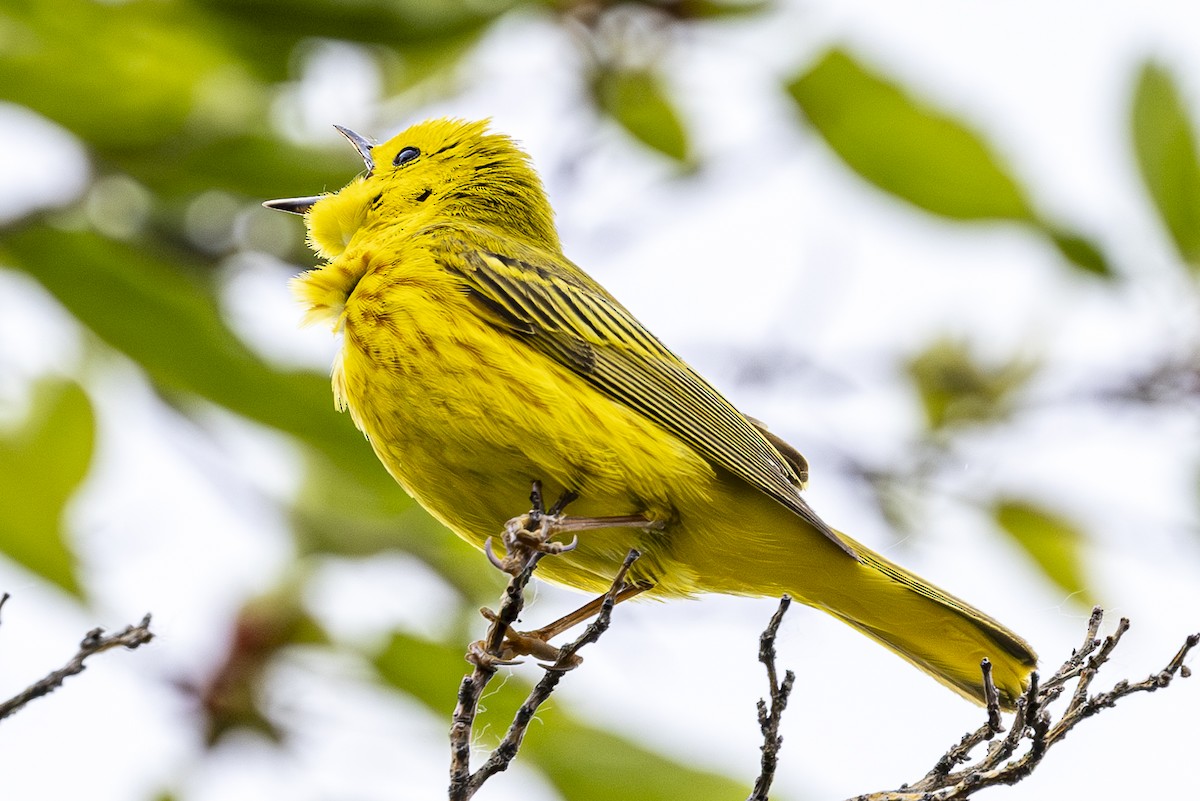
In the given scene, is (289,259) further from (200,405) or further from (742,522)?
(742,522)

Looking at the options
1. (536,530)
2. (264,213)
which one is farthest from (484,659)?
(264,213)

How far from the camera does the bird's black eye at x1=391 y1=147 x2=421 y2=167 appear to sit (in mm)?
4941

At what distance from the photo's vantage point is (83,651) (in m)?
2.37

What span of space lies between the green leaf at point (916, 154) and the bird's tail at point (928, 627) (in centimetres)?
113

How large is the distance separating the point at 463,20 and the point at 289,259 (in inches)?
37.8

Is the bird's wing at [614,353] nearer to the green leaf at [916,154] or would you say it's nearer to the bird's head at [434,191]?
the bird's head at [434,191]

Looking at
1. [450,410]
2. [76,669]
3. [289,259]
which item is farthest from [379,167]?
[76,669]

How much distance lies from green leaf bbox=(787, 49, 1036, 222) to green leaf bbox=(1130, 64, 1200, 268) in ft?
1.62

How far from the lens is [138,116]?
404cm

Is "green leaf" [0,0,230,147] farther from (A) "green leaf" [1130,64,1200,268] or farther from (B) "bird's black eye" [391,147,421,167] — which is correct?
(A) "green leaf" [1130,64,1200,268]

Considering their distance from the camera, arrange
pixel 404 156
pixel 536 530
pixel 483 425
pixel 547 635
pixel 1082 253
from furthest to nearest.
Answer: pixel 404 156, pixel 1082 253, pixel 547 635, pixel 483 425, pixel 536 530

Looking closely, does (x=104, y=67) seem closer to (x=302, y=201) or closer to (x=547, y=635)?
(x=302, y=201)

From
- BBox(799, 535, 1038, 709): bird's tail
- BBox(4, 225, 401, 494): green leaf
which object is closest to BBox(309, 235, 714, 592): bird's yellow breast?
BBox(4, 225, 401, 494): green leaf

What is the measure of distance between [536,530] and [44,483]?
5.23ft
